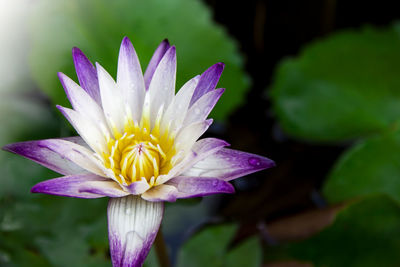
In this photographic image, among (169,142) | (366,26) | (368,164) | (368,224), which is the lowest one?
(368,224)

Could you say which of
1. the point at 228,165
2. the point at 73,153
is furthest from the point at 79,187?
the point at 228,165

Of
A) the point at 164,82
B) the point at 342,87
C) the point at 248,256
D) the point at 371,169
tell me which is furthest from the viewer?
the point at 342,87

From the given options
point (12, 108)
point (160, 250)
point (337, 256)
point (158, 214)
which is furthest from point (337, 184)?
point (12, 108)

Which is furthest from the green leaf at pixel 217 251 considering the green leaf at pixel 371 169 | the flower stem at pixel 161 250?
the green leaf at pixel 371 169

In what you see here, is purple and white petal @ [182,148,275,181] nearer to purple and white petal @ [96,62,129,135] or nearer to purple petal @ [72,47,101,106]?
purple and white petal @ [96,62,129,135]

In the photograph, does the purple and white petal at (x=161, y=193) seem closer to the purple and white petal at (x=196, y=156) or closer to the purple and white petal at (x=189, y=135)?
the purple and white petal at (x=196, y=156)

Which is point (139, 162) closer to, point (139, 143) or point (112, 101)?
point (139, 143)

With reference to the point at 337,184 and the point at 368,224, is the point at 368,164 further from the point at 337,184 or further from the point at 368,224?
the point at 368,224
